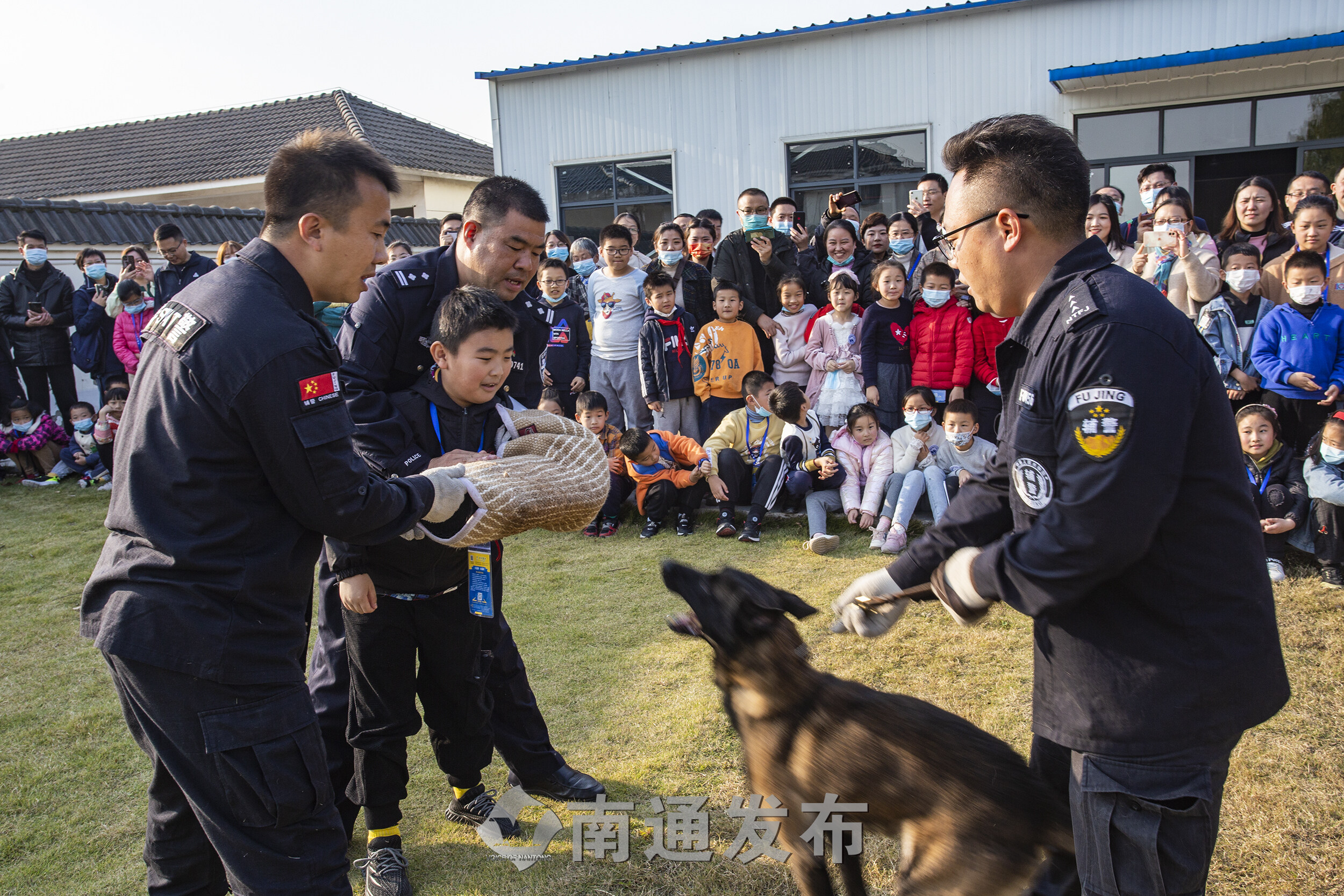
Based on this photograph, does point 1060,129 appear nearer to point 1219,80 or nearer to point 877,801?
point 877,801

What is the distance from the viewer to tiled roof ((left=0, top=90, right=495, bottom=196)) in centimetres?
2284

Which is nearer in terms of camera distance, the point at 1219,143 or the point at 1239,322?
the point at 1239,322

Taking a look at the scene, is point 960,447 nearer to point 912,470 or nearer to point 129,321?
point 912,470

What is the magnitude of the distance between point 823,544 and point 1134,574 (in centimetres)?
477

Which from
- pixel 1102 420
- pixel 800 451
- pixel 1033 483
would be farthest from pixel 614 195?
pixel 1102 420

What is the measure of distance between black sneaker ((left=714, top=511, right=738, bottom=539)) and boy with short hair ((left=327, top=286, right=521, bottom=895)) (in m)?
4.00

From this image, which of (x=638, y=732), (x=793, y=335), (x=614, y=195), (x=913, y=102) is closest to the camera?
(x=638, y=732)

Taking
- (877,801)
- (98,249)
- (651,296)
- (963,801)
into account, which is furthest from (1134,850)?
(98,249)

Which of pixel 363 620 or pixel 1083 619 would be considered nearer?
pixel 1083 619

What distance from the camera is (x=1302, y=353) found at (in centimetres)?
566

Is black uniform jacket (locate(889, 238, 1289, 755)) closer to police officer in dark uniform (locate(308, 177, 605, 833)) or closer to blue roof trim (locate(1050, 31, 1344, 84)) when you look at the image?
police officer in dark uniform (locate(308, 177, 605, 833))

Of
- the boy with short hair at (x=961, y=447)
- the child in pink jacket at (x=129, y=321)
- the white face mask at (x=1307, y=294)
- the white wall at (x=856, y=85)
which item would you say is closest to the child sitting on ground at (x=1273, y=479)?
the white face mask at (x=1307, y=294)

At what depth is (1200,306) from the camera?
6168mm

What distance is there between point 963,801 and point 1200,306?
5536mm
